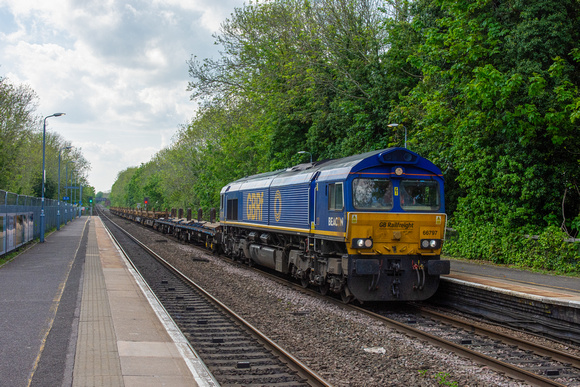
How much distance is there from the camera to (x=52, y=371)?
20.5 feet

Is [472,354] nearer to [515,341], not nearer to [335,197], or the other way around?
[515,341]

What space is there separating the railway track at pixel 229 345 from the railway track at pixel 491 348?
2.66 metres

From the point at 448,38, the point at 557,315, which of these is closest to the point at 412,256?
the point at 557,315

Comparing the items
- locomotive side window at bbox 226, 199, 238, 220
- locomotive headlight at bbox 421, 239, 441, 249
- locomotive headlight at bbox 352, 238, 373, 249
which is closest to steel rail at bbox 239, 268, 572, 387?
locomotive headlight at bbox 352, 238, 373, 249

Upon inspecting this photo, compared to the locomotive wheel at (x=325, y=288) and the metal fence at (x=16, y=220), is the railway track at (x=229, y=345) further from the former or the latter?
the metal fence at (x=16, y=220)

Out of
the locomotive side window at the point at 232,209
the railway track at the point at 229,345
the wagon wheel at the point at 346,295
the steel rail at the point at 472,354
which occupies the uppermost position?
the locomotive side window at the point at 232,209

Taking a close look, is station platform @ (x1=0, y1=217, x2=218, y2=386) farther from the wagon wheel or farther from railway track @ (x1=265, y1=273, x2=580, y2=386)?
the wagon wheel

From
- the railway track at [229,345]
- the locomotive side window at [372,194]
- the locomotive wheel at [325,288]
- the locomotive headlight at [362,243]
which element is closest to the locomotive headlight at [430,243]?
the locomotive side window at [372,194]

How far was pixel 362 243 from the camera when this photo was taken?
37.0ft

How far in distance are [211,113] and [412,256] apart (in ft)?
81.6

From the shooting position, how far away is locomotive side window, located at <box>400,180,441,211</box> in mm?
11914

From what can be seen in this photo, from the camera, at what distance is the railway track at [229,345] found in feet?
22.7

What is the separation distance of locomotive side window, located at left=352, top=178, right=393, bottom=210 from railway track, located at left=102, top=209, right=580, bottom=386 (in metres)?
→ 2.29

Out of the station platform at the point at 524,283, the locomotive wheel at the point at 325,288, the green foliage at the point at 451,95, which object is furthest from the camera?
the green foliage at the point at 451,95
